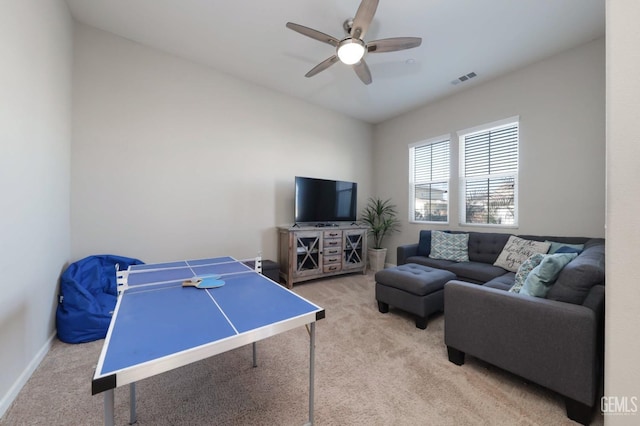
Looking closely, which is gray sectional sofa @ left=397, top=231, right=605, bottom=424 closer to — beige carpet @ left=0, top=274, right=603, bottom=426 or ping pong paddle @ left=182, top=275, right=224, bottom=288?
beige carpet @ left=0, top=274, right=603, bottom=426

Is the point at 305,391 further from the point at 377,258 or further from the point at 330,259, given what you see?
the point at 377,258

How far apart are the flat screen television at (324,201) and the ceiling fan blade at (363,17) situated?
217 cm

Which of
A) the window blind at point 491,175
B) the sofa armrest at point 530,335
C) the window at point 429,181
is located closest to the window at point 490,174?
the window blind at point 491,175

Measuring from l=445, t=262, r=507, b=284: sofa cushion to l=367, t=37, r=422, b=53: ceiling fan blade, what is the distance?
2.63 metres

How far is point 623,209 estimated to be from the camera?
70 cm

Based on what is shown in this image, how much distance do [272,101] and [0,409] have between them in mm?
4095

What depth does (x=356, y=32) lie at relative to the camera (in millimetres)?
2139

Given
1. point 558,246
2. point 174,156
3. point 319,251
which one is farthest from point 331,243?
point 558,246

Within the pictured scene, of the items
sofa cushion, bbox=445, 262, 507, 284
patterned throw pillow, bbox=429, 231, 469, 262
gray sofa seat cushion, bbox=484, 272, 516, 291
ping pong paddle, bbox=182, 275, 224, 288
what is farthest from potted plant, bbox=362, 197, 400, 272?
ping pong paddle, bbox=182, 275, 224, 288

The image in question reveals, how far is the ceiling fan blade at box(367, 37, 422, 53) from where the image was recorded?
2.16 meters

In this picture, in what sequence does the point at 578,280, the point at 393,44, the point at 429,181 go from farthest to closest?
the point at 429,181, the point at 393,44, the point at 578,280

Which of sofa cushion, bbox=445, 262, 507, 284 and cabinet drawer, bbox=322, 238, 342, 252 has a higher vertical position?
cabinet drawer, bbox=322, 238, 342, 252

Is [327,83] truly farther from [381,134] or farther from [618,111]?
[618,111]

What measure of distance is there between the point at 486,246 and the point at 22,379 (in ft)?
15.6
